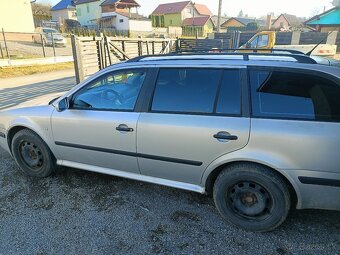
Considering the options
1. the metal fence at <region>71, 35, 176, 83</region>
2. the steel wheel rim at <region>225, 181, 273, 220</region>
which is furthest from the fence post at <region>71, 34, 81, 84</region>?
the steel wheel rim at <region>225, 181, 273, 220</region>

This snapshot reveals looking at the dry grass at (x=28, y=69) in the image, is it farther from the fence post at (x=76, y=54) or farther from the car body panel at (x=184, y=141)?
the car body panel at (x=184, y=141)

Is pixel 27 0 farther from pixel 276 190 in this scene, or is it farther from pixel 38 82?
pixel 276 190

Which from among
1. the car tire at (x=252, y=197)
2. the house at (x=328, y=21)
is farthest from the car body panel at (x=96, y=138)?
the house at (x=328, y=21)

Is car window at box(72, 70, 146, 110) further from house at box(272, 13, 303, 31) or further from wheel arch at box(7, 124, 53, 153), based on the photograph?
house at box(272, 13, 303, 31)

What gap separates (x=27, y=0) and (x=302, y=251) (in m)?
30.9

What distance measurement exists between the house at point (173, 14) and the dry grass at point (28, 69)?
43.1 m

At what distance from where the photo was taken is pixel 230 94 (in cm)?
246

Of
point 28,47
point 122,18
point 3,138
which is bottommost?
point 3,138

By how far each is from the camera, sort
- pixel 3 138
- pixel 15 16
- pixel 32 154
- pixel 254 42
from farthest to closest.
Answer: pixel 15 16 → pixel 254 42 → pixel 3 138 → pixel 32 154

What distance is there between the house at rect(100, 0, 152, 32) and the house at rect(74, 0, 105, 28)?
1686mm

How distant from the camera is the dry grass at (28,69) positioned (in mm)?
14003

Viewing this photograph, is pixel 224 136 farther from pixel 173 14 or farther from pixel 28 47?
pixel 173 14

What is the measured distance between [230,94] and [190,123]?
0.44m

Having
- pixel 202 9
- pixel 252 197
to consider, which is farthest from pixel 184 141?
pixel 202 9
